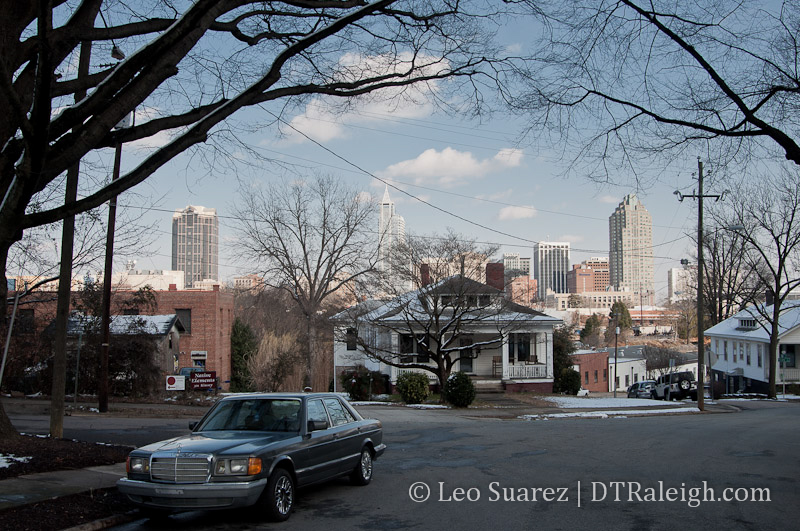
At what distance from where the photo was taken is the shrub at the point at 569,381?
1674 inches

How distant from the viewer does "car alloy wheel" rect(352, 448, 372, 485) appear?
998 cm

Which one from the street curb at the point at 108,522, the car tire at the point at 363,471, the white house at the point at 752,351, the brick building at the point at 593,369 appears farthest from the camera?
the brick building at the point at 593,369

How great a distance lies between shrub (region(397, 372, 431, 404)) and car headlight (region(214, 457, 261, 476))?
24.6 metres

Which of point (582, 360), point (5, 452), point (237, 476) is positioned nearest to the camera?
point (237, 476)

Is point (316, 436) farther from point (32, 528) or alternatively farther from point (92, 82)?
point (92, 82)

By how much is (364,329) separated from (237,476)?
26330 mm

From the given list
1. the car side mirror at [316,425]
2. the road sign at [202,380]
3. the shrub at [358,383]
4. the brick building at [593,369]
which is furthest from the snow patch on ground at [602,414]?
the brick building at [593,369]

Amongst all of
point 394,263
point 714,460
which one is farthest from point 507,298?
point 714,460

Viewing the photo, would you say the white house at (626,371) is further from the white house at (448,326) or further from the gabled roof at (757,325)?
the white house at (448,326)

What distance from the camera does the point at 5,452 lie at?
10.5 metres

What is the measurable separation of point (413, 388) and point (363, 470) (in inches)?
864

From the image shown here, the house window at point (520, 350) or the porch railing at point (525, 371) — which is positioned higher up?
the house window at point (520, 350)

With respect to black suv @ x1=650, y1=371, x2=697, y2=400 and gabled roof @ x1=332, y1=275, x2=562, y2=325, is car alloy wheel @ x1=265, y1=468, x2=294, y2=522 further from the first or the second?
black suv @ x1=650, y1=371, x2=697, y2=400

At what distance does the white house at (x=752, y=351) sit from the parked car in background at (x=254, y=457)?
45123 mm
